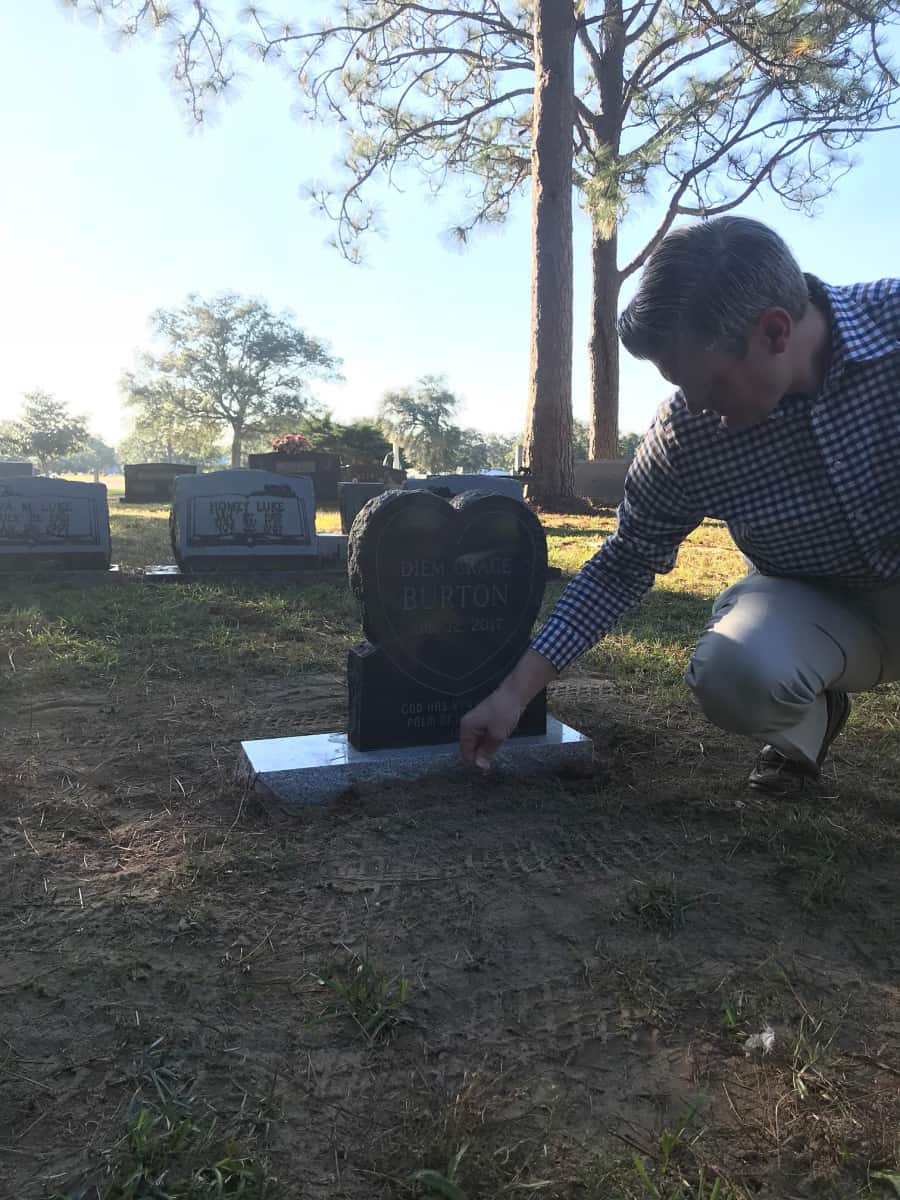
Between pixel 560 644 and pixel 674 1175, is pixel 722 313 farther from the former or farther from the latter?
pixel 674 1175

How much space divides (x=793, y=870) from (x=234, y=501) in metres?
5.32

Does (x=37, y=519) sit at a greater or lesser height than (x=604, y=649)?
greater

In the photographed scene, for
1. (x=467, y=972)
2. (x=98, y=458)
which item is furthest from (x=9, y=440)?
(x=467, y=972)

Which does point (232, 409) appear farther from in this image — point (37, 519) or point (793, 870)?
point (793, 870)

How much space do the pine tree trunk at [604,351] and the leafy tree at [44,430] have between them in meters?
46.9

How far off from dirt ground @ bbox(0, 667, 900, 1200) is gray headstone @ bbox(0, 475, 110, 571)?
408 cm

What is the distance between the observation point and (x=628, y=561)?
216 centimetres

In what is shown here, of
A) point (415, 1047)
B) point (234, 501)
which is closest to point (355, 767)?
point (415, 1047)

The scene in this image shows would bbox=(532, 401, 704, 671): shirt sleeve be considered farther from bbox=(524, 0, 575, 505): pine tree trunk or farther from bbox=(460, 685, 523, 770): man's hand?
bbox=(524, 0, 575, 505): pine tree trunk

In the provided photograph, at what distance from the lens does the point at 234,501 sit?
657 centimetres

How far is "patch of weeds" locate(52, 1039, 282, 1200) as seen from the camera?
1.11 metres

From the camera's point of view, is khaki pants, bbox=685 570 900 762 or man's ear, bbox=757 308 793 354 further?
khaki pants, bbox=685 570 900 762

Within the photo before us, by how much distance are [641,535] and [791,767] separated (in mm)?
905

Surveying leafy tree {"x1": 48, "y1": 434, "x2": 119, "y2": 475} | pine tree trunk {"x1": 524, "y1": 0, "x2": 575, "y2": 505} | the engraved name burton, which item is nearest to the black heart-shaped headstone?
the engraved name burton
